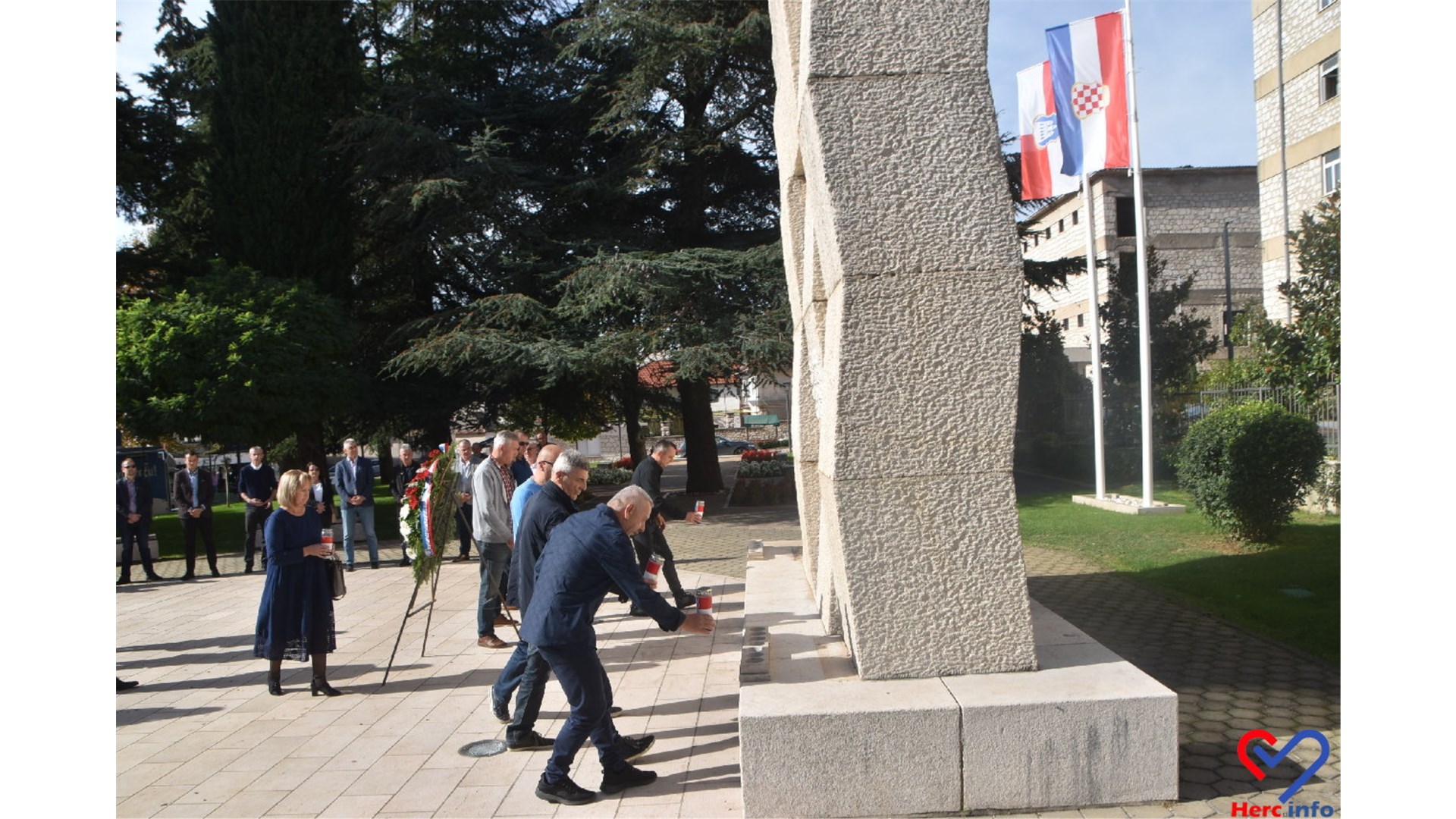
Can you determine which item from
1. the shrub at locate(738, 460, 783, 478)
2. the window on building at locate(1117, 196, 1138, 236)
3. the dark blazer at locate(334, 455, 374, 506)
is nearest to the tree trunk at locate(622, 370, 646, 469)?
the shrub at locate(738, 460, 783, 478)

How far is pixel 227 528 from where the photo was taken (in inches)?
921

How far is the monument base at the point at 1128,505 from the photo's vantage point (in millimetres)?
15805

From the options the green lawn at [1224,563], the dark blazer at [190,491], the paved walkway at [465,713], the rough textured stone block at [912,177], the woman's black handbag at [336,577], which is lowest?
the paved walkway at [465,713]

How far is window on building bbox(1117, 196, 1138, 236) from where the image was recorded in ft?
135

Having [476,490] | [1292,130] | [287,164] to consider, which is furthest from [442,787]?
[1292,130]

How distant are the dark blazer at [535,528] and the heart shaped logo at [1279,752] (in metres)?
4.00

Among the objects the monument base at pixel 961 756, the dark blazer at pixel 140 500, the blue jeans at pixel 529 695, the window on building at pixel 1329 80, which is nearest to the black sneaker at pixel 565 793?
the blue jeans at pixel 529 695

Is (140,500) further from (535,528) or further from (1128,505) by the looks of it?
(1128,505)

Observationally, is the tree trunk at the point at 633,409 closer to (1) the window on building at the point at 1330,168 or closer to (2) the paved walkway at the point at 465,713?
(2) the paved walkway at the point at 465,713

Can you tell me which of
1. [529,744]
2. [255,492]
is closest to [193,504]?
[255,492]

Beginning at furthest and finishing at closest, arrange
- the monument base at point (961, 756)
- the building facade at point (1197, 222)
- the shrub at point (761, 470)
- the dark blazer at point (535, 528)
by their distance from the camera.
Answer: the building facade at point (1197, 222) → the shrub at point (761, 470) → the dark blazer at point (535, 528) → the monument base at point (961, 756)

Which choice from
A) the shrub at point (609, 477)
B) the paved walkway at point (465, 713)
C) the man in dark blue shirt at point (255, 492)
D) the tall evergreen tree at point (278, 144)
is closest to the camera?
the paved walkway at point (465, 713)

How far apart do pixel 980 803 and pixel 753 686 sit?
46.9 inches

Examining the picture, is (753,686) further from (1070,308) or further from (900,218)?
(1070,308)
